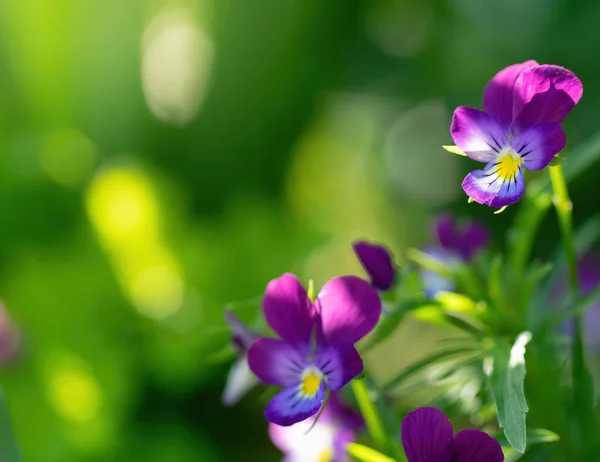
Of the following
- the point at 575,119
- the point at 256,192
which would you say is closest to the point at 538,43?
the point at 575,119

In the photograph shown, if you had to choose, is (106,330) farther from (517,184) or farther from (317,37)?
(517,184)

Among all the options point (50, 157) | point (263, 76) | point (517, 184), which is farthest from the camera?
point (263, 76)

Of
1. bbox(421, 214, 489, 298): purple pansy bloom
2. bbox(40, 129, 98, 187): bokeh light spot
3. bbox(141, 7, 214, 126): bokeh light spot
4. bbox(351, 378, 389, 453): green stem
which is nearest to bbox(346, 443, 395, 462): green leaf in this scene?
bbox(351, 378, 389, 453): green stem

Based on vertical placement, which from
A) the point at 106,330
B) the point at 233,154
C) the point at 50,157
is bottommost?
the point at 106,330

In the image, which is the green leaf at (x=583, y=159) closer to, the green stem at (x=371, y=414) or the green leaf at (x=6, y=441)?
the green stem at (x=371, y=414)

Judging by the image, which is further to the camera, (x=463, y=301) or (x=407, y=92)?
(x=407, y=92)

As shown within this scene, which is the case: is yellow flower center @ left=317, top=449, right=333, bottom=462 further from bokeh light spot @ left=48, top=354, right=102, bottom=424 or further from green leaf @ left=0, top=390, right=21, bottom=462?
bokeh light spot @ left=48, top=354, right=102, bottom=424

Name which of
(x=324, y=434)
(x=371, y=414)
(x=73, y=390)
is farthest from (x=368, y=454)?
(x=73, y=390)

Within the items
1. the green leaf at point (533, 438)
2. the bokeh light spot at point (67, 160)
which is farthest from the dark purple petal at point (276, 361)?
the bokeh light spot at point (67, 160)
